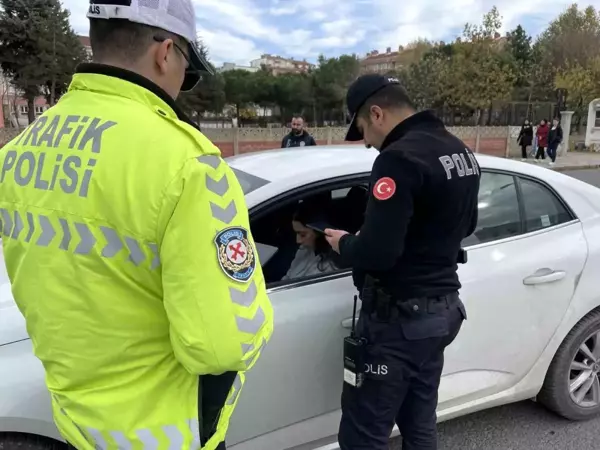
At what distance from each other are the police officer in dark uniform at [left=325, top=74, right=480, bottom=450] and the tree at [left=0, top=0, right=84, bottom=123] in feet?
82.5

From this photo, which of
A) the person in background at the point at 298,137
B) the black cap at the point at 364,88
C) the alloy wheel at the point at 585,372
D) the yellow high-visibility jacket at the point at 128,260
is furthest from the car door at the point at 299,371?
the person in background at the point at 298,137

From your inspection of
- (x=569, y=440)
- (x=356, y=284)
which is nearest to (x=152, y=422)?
(x=356, y=284)

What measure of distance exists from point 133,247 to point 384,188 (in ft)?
2.98

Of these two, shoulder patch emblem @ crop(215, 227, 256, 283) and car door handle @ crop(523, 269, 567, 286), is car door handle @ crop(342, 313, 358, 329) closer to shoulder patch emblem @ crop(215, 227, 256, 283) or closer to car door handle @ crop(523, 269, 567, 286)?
car door handle @ crop(523, 269, 567, 286)

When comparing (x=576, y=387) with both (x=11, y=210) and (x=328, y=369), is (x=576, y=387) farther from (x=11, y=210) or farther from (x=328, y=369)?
(x=11, y=210)

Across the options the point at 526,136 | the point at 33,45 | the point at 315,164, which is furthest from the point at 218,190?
the point at 33,45

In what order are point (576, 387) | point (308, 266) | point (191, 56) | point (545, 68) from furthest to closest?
point (545, 68)
point (576, 387)
point (308, 266)
point (191, 56)

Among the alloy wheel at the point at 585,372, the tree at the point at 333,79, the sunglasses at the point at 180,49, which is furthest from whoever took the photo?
the tree at the point at 333,79

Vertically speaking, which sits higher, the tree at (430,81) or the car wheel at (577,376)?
the tree at (430,81)

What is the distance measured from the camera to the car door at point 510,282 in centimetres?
240

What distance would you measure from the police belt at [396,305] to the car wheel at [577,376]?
48.5 inches

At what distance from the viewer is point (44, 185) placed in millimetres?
1089

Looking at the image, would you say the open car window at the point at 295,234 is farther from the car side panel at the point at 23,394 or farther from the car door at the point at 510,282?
the car side panel at the point at 23,394

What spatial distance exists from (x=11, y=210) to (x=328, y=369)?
4.48ft
